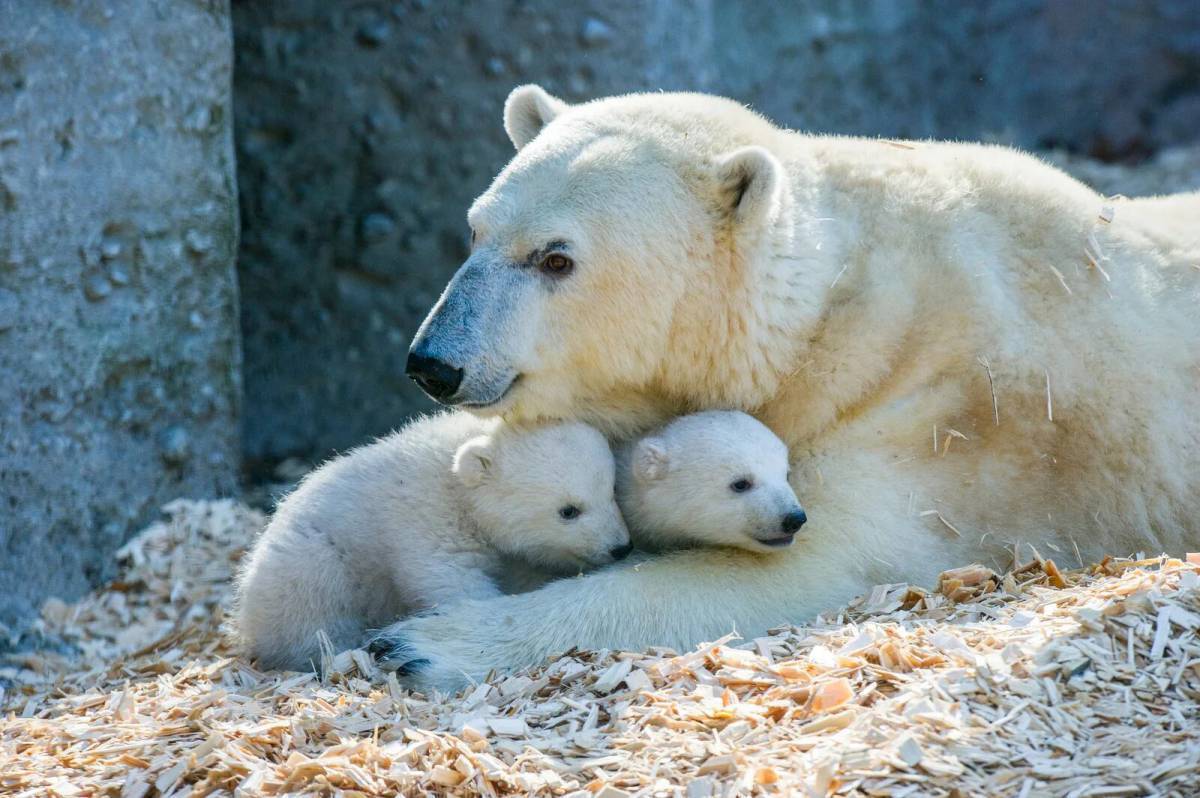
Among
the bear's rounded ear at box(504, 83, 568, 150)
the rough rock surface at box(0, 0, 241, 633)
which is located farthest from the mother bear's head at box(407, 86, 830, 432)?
the rough rock surface at box(0, 0, 241, 633)

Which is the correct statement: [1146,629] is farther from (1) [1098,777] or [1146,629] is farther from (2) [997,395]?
(2) [997,395]

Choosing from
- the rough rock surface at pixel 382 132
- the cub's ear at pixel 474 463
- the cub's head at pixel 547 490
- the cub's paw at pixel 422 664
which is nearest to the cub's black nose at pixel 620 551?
the cub's head at pixel 547 490

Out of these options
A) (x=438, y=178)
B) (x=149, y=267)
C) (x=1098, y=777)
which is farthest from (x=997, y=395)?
(x=438, y=178)

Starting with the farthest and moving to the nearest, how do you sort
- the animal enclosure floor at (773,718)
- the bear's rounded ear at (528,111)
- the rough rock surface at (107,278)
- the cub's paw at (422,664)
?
the rough rock surface at (107,278) → the bear's rounded ear at (528,111) → the cub's paw at (422,664) → the animal enclosure floor at (773,718)

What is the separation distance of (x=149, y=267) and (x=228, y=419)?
73 cm

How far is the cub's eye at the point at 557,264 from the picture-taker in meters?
3.63

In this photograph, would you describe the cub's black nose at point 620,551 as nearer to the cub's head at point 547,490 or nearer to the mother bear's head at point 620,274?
the cub's head at point 547,490

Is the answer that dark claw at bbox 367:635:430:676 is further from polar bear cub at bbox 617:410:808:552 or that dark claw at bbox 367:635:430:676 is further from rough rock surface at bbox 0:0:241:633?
rough rock surface at bbox 0:0:241:633

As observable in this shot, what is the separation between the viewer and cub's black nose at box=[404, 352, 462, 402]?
11.7 feet

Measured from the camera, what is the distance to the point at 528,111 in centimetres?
421

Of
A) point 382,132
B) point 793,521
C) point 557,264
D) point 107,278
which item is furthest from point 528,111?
point 382,132

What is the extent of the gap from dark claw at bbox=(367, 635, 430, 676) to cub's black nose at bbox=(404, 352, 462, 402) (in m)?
0.65

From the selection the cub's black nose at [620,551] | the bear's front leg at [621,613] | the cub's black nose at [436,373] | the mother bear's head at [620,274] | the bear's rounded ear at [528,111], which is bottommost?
the bear's front leg at [621,613]

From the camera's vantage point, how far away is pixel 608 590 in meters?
3.59
